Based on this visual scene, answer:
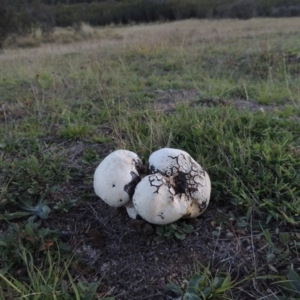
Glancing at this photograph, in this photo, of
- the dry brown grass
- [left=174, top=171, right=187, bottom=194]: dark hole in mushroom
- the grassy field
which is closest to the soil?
the grassy field

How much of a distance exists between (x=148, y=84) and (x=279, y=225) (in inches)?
135

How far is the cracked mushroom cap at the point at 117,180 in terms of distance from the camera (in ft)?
6.04

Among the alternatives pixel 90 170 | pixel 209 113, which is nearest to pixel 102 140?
pixel 90 170

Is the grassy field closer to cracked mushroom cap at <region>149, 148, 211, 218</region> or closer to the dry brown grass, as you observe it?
cracked mushroom cap at <region>149, 148, 211, 218</region>

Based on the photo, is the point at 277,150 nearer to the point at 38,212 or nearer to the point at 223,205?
the point at 223,205

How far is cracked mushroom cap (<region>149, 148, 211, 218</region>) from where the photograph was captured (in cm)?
184

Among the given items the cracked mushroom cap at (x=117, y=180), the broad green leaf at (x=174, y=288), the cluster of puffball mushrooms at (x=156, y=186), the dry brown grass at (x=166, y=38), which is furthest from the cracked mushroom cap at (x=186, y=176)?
the dry brown grass at (x=166, y=38)

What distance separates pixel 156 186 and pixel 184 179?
18cm

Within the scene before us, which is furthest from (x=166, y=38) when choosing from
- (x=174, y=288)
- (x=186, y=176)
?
(x=174, y=288)

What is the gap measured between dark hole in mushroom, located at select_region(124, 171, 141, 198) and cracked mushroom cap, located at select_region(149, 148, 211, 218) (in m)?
0.09

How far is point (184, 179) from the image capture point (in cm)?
185

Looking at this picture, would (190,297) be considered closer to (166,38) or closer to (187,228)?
(187,228)

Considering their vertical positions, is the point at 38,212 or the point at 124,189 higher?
the point at 124,189

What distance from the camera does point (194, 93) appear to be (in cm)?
436
